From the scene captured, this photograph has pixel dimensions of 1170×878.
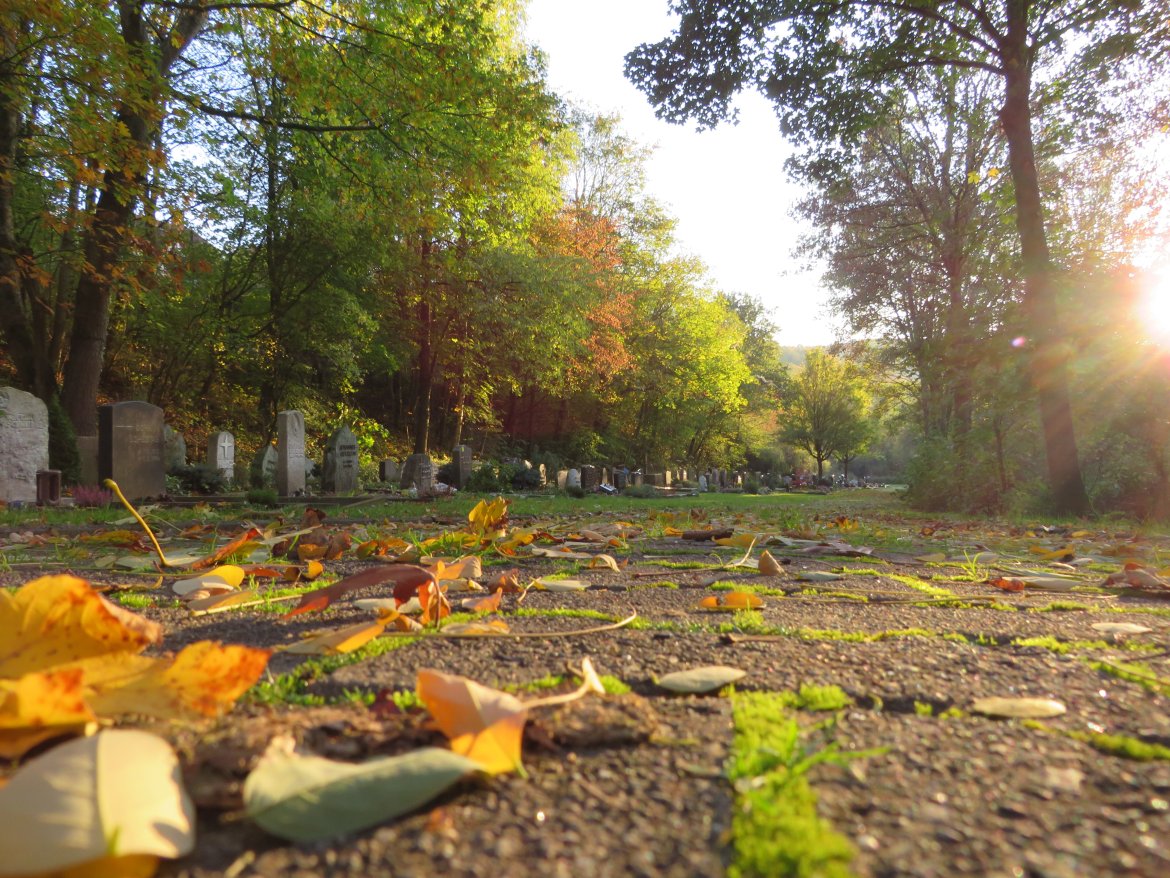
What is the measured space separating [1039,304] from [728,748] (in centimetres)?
1013

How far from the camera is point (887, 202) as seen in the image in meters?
20.9

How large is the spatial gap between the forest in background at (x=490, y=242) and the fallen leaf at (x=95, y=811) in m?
10.4

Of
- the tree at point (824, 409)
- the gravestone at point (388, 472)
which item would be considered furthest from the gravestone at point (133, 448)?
the tree at point (824, 409)

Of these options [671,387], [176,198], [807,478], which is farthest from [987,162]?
[807,478]

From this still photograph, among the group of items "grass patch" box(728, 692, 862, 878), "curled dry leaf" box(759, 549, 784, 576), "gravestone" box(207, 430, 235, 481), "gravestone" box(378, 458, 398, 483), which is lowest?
"curled dry leaf" box(759, 549, 784, 576)

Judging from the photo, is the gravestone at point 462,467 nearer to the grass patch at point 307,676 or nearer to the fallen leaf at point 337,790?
the grass patch at point 307,676

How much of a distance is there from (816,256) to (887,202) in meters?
3.39

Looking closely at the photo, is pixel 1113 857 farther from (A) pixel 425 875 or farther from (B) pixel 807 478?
(B) pixel 807 478

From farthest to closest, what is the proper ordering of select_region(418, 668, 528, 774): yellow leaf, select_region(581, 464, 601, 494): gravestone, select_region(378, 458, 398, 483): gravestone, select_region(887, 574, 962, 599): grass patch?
select_region(581, 464, 601, 494): gravestone
select_region(378, 458, 398, 483): gravestone
select_region(887, 574, 962, 599): grass patch
select_region(418, 668, 528, 774): yellow leaf

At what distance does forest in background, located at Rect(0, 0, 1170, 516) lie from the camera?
9430 millimetres

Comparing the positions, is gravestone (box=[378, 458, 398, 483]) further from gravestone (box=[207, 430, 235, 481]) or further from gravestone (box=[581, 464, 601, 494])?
gravestone (box=[581, 464, 601, 494])

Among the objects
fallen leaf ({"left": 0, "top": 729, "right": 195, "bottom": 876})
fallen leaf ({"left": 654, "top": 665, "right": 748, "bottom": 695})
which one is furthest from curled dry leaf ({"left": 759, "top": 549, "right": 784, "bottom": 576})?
fallen leaf ({"left": 0, "top": 729, "right": 195, "bottom": 876})

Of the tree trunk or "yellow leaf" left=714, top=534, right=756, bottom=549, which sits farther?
the tree trunk

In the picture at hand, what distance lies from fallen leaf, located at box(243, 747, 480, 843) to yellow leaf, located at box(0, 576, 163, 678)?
0.42m
